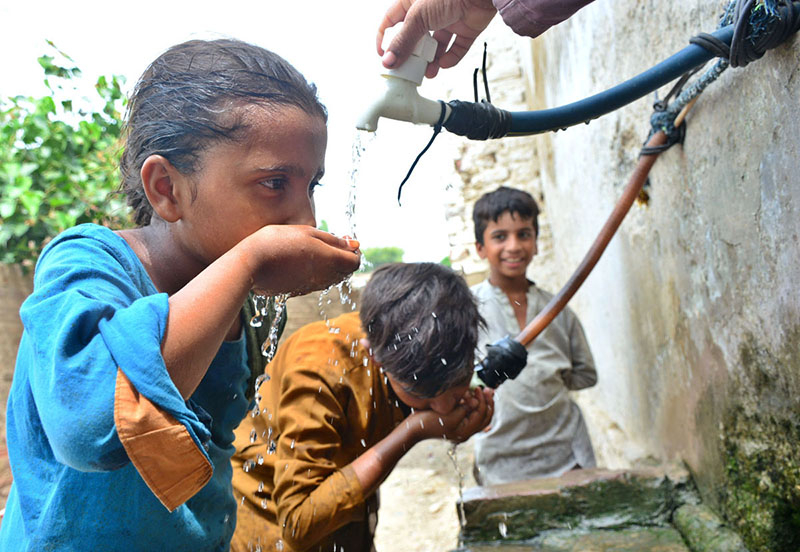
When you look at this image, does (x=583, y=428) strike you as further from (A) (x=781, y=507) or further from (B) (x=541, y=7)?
(B) (x=541, y=7)

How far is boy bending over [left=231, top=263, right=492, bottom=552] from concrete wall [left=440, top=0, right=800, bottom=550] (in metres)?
0.76

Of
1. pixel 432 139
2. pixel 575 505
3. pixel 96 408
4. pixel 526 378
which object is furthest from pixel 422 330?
pixel 526 378

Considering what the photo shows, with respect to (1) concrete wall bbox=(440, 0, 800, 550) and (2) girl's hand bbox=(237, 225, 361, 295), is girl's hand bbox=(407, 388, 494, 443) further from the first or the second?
(2) girl's hand bbox=(237, 225, 361, 295)

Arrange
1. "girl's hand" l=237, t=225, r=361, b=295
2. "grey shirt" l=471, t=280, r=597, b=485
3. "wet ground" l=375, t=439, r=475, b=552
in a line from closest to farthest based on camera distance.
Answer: "girl's hand" l=237, t=225, r=361, b=295
"grey shirt" l=471, t=280, r=597, b=485
"wet ground" l=375, t=439, r=475, b=552

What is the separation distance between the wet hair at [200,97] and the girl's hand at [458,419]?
1047mm

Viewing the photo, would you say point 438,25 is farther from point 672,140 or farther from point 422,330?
point 672,140

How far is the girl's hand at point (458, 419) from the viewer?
6.45 feet

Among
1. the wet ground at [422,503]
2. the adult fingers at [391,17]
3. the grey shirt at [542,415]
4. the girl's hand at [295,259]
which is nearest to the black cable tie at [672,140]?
the adult fingers at [391,17]

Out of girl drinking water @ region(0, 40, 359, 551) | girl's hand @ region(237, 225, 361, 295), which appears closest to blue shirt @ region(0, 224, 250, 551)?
girl drinking water @ region(0, 40, 359, 551)

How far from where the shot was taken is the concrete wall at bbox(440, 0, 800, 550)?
59.7 inches

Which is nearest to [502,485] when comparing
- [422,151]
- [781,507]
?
[781,507]

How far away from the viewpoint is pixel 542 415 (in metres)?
3.07

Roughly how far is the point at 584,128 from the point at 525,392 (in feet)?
6.08

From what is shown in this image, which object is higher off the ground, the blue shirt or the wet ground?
the blue shirt
